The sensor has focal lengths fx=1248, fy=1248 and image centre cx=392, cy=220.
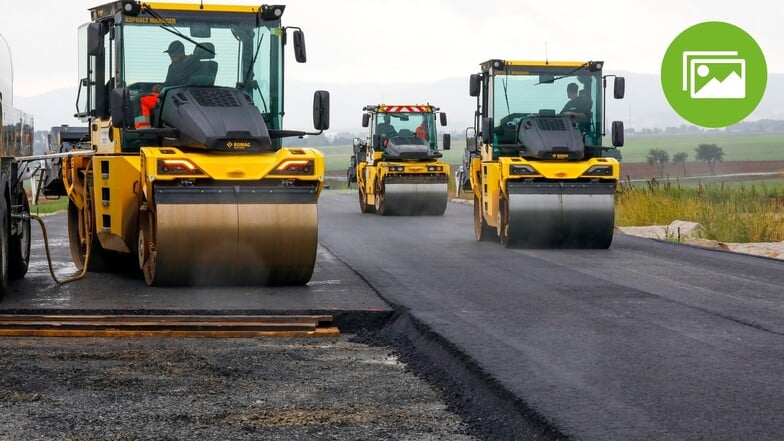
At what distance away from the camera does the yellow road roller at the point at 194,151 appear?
11438 mm

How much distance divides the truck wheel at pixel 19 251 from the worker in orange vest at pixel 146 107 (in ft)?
5.03

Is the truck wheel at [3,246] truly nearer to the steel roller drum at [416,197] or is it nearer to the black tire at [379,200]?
the steel roller drum at [416,197]

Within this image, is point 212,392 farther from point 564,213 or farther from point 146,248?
point 564,213

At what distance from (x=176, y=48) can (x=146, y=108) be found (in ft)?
2.29

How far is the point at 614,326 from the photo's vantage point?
9.23m

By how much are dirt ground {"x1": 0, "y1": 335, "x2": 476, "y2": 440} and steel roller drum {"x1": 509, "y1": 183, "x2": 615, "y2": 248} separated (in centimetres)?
807

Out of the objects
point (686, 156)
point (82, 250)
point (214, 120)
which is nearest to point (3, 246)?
point (214, 120)

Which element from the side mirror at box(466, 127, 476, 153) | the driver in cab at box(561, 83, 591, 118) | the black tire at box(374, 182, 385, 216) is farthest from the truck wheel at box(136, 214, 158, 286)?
the black tire at box(374, 182, 385, 216)

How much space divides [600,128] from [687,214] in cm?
511

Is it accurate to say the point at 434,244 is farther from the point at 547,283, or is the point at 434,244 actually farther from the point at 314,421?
the point at 314,421

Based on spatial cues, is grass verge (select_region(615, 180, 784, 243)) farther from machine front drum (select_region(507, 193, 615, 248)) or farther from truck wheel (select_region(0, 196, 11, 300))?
truck wheel (select_region(0, 196, 11, 300))

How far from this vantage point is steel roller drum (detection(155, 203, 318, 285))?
446 inches

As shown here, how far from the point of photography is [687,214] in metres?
22.5

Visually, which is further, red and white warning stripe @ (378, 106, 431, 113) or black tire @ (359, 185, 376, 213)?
red and white warning stripe @ (378, 106, 431, 113)
